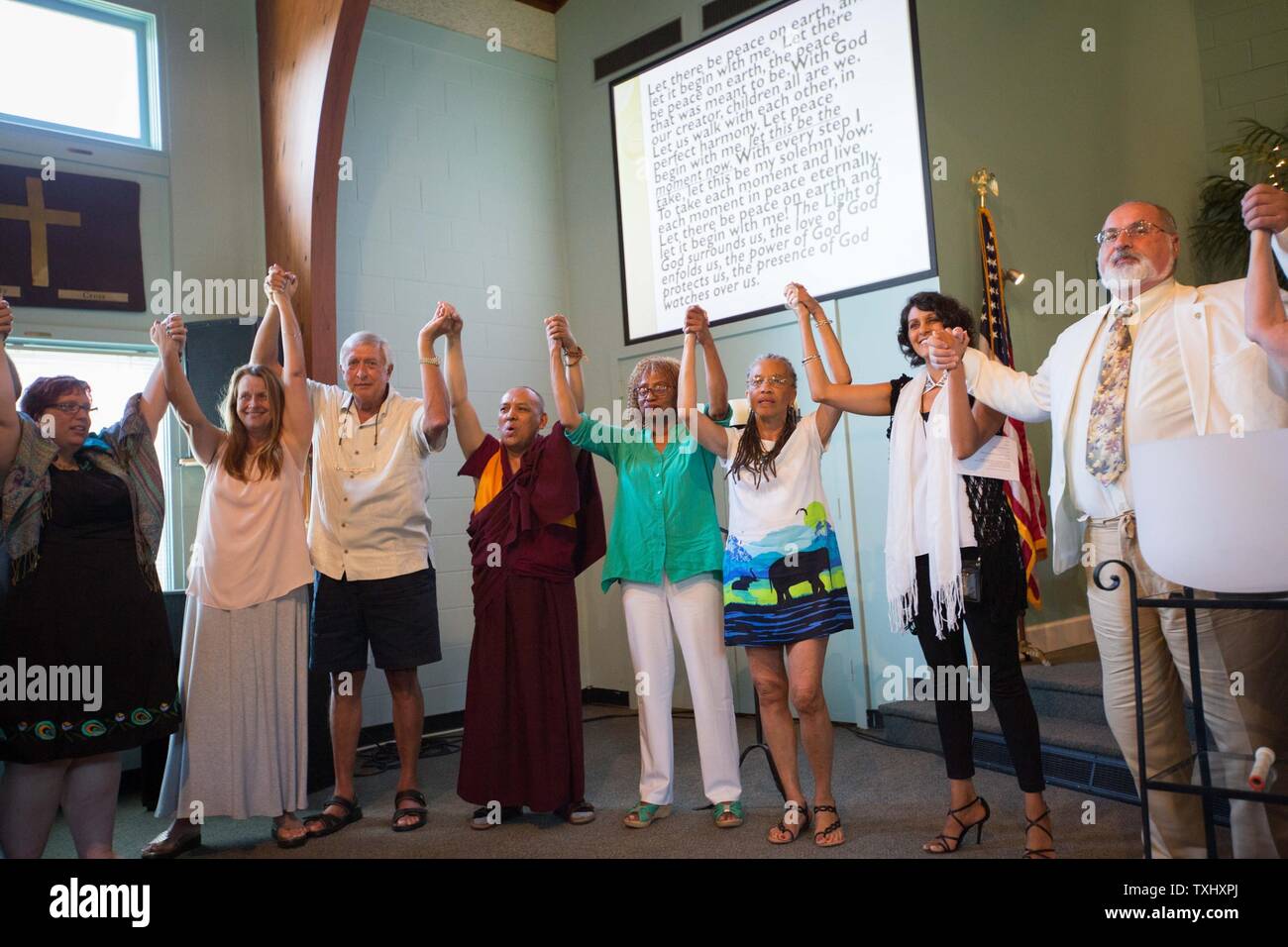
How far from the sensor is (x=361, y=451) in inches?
133

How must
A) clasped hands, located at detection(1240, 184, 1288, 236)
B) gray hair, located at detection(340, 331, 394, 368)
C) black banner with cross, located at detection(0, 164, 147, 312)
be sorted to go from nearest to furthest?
1. clasped hands, located at detection(1240, 184, 1288, 236)
2. gray hair, located at detection(340, 331, 394, 368)
3. black banner with cross, located at detection(0, 164, 147, 312)

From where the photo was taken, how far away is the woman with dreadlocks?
2.92 metres

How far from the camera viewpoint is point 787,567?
117 inches

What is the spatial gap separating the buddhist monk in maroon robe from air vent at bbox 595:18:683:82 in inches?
105

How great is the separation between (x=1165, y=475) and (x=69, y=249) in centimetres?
418

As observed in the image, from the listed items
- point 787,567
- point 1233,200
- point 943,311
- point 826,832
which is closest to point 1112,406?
point 943,311

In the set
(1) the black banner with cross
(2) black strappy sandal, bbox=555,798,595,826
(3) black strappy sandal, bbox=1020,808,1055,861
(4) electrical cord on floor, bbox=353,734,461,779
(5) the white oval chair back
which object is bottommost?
(4) electrical cord on floor, bbox=353,734,461,779

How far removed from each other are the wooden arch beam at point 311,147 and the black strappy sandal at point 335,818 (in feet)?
5.60

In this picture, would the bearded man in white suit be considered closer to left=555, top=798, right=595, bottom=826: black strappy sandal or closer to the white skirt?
left=555, top=798, right=595, bottom=826: black strappy sandal

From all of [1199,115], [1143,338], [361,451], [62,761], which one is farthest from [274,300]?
[1199,115]

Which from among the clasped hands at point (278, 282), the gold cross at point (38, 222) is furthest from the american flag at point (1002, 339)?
the gold cross at point (38, 222)

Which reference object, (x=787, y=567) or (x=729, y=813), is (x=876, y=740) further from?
(x=787, y=567)

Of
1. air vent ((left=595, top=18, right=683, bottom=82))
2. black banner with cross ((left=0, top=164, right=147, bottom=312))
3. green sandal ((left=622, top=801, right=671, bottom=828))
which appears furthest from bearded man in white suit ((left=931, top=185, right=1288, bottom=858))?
black banner with cross ((left=0, top=164, right=147, bottom=312))

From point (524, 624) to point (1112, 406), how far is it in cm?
190
